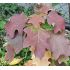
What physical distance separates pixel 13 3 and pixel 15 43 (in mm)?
184

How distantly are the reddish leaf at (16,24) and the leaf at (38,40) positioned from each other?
0.10 feet

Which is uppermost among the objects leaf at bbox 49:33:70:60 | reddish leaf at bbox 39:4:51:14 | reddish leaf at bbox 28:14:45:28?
reddish leaf at bbox 39:4:51:14

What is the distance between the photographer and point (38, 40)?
0.99m

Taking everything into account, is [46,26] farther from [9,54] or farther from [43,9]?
[9,54]

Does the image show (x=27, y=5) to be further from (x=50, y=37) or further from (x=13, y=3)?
(x=50, y=37)

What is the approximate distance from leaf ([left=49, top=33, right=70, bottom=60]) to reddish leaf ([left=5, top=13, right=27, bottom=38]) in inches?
5.5

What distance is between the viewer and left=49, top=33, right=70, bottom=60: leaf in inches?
39.3

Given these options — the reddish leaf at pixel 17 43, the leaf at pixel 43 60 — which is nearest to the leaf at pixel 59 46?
the leaf at pixel 43 60

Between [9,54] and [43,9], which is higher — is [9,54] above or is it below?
below

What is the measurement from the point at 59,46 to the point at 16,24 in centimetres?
21

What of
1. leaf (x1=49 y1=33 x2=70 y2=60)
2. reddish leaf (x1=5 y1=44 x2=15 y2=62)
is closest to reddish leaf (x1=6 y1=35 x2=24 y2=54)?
reddish leaf (x1=5 y1=44 x2=15 y2=62)

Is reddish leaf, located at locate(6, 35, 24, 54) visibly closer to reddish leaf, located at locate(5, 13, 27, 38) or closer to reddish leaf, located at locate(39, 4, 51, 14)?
reddish leaf, located at locate(5, 13, 27, 38)

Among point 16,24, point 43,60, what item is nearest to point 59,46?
point 43,60
